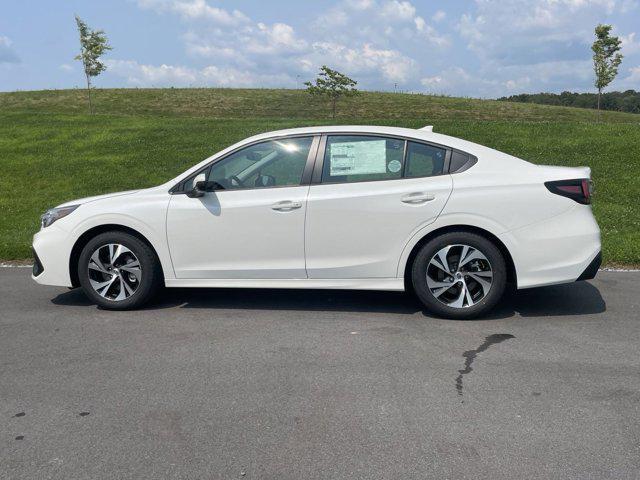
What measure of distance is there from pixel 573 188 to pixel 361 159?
1.75m

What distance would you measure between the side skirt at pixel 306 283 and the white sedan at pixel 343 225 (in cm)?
1

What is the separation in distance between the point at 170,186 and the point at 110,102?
4333 centimetres

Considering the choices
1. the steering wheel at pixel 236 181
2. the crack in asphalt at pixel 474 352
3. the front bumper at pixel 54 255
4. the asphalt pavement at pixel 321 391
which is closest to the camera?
the asphalt pavement at pixel 321 391

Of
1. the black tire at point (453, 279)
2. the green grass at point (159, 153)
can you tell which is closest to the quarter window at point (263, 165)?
the black tire at point (453, 279)

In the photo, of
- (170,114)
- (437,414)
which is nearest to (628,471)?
(437,414)

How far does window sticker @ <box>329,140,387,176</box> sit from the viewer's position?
5.30 metres

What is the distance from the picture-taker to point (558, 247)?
16.3 feet

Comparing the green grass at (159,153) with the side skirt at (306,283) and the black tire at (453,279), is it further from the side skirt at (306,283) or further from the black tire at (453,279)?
the side skirt at (306,283)

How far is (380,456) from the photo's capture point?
298cm

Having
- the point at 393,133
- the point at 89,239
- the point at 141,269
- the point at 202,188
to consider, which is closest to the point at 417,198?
the point at 393,133

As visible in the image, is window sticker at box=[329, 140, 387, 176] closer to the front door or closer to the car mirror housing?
the front door

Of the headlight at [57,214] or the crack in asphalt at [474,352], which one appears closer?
the crack in asphalt at [474,352]

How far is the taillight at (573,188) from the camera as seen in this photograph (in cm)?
498

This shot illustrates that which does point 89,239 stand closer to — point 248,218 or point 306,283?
point 248,218
